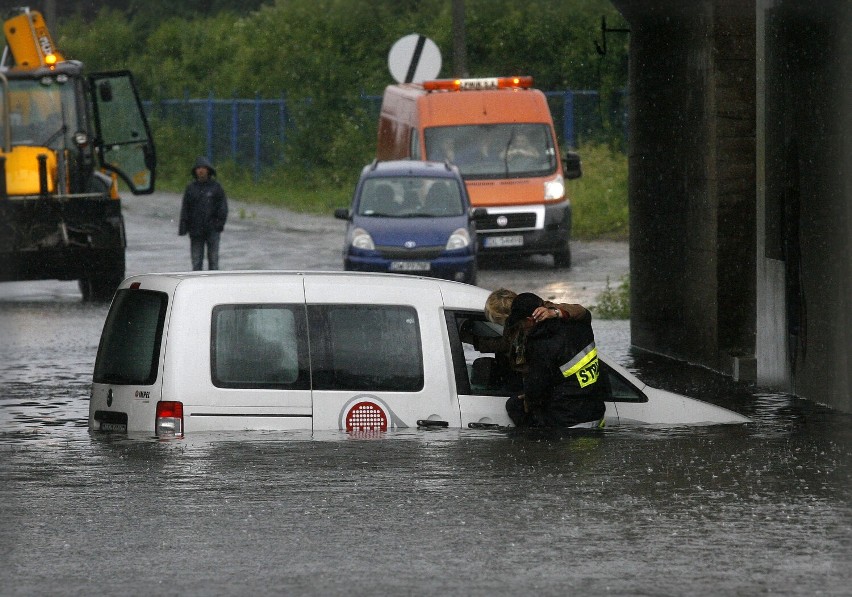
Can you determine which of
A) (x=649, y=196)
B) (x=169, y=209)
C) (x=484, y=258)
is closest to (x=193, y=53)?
(x=169, y=209)

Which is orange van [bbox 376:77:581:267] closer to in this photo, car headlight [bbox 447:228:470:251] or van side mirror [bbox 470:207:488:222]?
van side mirror [bbox 470:207:488:222]

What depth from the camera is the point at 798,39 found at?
13258mm

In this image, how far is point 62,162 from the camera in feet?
76.2

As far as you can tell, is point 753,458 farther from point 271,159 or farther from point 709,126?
point 271,159

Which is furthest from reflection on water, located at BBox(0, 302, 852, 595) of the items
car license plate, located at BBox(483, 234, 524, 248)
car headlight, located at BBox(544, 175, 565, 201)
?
car headlight, located at BBox(544, 175, 565, 201)

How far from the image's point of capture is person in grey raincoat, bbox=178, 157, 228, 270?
2403 centimetres

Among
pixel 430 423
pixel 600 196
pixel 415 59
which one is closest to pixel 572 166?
pixel 415 59

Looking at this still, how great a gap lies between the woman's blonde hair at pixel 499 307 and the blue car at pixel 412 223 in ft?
42.4

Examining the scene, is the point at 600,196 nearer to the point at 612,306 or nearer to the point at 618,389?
the point at 612,306

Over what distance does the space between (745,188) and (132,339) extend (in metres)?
7.64

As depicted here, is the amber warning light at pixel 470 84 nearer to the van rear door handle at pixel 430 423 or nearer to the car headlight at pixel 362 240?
the car headlight at pixel 362 240

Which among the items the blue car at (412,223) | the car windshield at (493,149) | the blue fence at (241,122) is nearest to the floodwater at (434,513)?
the blue car at (412,223)

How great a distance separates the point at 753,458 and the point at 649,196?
28.4 feet

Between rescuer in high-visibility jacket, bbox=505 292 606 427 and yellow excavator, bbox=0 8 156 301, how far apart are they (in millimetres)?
13325
